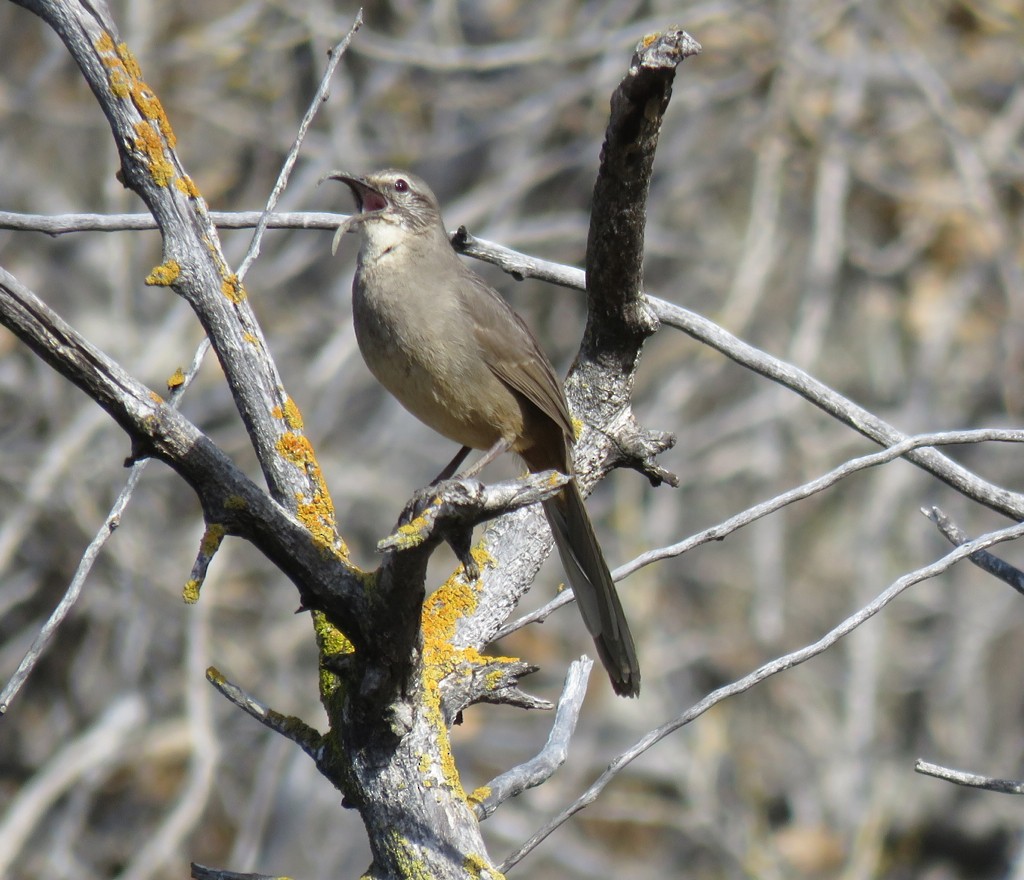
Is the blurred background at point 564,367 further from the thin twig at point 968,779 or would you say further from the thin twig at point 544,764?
the thin twig at point 968,779

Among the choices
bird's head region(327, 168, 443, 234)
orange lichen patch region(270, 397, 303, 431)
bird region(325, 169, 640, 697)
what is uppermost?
bird's head region(327, 168, 443, 234)

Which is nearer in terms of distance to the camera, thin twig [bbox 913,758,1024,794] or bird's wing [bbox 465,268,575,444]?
thin twig [bbox 913,758,1024,794]

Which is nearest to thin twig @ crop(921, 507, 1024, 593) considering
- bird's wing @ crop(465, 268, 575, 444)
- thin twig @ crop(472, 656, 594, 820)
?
thin twig @ crop(472, 656, 594, 820)

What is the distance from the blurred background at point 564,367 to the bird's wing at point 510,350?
8.40ft

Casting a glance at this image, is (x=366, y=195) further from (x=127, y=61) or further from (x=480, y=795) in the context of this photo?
(x=480, y=795)

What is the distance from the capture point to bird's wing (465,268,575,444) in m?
4.06

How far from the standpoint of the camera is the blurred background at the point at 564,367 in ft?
22.1

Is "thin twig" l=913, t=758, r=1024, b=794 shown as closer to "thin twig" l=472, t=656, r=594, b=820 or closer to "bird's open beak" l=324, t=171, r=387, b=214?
"thin twig" l=472, t=656, r=594, b=820

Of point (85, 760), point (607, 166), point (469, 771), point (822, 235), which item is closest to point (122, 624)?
point (85, 760)

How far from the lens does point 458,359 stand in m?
3.96

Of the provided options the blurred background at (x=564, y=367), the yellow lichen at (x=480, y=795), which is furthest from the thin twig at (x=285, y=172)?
the blurred background at (x=564, y=367)

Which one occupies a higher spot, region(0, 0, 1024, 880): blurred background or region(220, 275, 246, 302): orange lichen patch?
region(0, 0, 1024, 880): blurred background

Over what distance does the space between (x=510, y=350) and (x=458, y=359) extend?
26 cm

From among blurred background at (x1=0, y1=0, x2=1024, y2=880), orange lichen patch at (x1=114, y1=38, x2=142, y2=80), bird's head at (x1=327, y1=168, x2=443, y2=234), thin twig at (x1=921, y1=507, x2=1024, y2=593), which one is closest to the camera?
orange lichen patch at (x1=114, y1=38, x2=142, y2=80)
